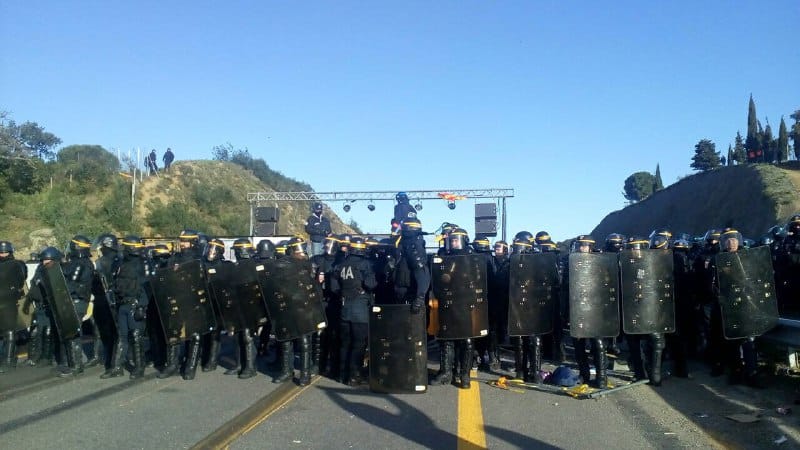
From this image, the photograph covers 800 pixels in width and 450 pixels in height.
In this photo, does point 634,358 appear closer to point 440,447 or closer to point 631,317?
point 631,317

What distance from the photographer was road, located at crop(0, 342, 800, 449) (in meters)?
6.09

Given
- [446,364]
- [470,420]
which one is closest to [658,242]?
[446,364]

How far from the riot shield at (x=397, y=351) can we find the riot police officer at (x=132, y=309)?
11.4ft

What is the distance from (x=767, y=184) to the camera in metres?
37.5

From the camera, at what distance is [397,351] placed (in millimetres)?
8320

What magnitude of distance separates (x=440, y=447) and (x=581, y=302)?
3.64 meters

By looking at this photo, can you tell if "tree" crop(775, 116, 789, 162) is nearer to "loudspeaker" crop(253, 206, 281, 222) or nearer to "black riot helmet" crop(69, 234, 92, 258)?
"loudspeaker" crop(253, 206, 281, 222)

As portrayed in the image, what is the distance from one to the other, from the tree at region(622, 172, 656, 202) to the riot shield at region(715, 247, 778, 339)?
72.0 m

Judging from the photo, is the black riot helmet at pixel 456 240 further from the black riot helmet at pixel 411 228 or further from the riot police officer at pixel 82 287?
the riot police officer at pixel 82 287

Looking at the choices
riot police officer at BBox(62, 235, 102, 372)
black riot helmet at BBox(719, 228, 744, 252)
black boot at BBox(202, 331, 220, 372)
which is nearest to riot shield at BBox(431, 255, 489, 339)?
black riot helmet at BBox(719, 228, 744, 252)

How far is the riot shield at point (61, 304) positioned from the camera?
9.67 m

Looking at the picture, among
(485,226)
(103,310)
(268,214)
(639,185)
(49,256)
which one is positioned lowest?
(103,310)

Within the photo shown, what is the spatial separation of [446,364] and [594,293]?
7.12ft

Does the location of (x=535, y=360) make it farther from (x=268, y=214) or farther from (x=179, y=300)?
(x=268, y=214)
